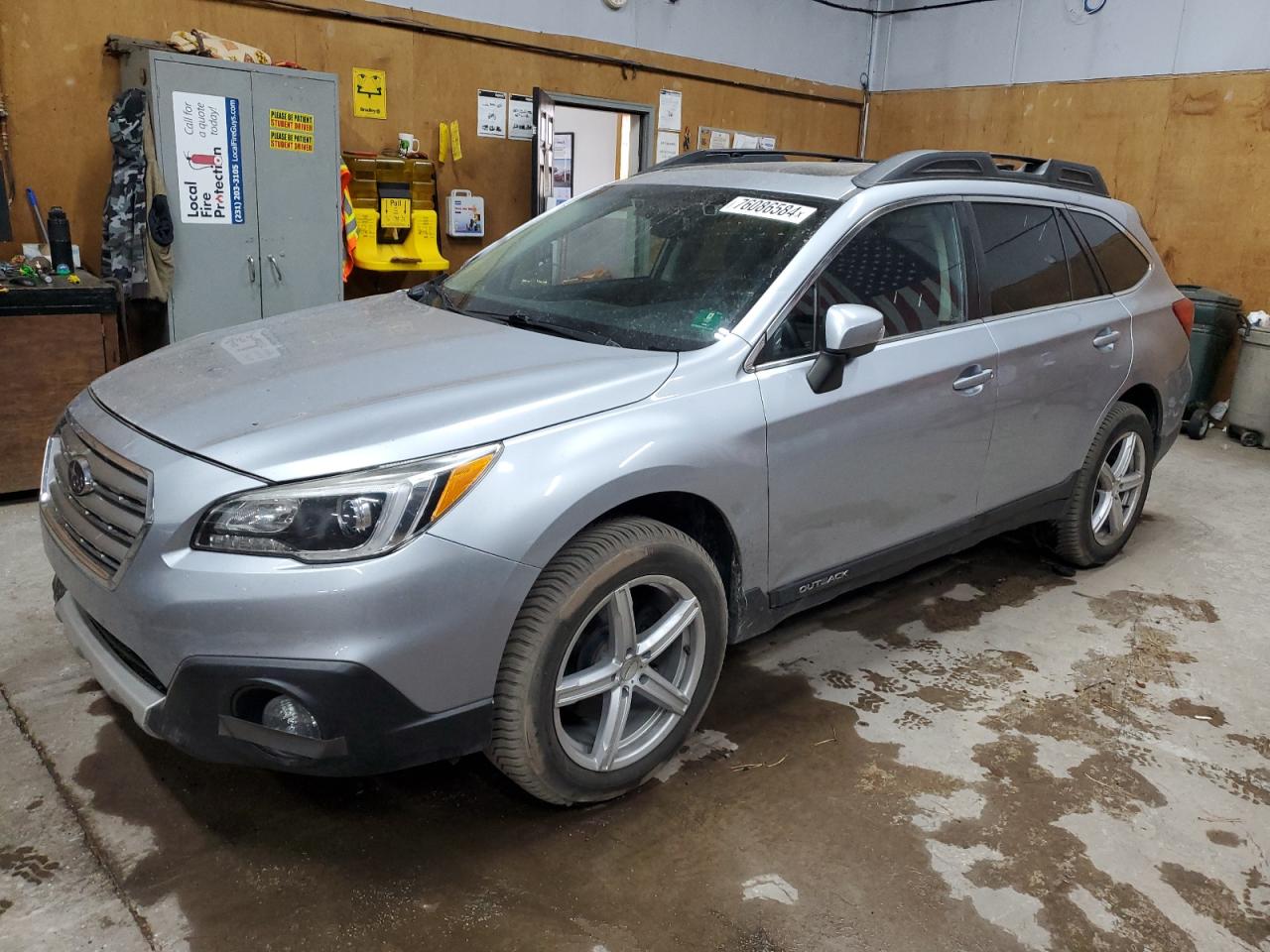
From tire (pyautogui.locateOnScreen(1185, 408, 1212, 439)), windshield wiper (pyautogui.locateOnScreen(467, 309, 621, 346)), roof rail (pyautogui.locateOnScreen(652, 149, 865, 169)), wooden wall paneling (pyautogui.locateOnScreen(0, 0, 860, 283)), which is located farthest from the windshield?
tire (pyautogui.locateOnScreen(1185, 408, 1212, 439))

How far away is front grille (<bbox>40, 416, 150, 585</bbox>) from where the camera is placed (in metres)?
1.94

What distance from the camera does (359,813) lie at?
2275 millimetres

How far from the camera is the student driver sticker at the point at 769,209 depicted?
2.72 meters

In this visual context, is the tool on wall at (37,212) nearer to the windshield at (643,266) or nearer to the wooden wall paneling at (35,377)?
the wooden wall paneling at (35,377)

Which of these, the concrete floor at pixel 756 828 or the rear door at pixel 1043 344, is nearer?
the concrete floor at pixel 756 828

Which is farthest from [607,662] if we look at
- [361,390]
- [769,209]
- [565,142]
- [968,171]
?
[565,142]

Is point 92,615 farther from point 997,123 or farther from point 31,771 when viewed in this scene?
point 997,123

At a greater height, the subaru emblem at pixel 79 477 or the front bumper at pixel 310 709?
the subaru emblem at pixel 79 477

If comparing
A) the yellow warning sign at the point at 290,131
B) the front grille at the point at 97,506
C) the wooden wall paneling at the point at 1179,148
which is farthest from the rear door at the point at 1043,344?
the wooden wall paneling at the point at 1179,148

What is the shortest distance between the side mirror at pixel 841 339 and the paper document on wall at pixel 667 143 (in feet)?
18.7

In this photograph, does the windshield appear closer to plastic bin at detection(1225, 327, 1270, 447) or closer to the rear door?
the rear door

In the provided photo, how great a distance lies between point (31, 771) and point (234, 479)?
1143mm

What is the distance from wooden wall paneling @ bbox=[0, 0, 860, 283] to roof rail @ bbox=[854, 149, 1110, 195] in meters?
3.63

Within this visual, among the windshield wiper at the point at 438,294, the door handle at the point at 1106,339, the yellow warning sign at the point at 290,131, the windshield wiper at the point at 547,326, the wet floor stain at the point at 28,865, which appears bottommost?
the wet floor stain at the point at 28,865
